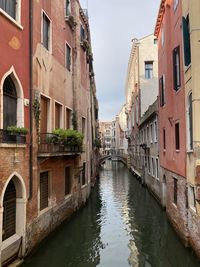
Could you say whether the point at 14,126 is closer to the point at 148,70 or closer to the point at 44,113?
the point at 44,113

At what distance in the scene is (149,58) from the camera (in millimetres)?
32531

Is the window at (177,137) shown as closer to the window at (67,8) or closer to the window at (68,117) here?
the window at (68,117)

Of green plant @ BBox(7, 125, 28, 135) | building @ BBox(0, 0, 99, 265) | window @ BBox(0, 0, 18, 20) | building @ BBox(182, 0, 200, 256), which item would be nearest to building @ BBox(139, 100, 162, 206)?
building @ BBox(0, 0, 99, 265)

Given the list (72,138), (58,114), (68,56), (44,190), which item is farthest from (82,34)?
(44,190)

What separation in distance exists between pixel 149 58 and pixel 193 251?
1037 inches

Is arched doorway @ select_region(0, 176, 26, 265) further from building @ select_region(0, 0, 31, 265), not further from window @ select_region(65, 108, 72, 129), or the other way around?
window @ select_region(65, 108, 72, 129)

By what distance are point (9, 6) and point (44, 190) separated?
6404mm

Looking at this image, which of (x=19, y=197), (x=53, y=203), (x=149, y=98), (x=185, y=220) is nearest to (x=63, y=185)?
(x=53, y=203)

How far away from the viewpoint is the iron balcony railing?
7961 millimetres

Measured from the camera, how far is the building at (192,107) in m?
8.52

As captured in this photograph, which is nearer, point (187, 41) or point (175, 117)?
point (187, 41)

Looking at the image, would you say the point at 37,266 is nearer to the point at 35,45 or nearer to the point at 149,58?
the point at 35,45

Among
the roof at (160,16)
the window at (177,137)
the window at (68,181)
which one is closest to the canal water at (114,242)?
the window at (68,181)

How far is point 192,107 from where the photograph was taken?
345 inches
